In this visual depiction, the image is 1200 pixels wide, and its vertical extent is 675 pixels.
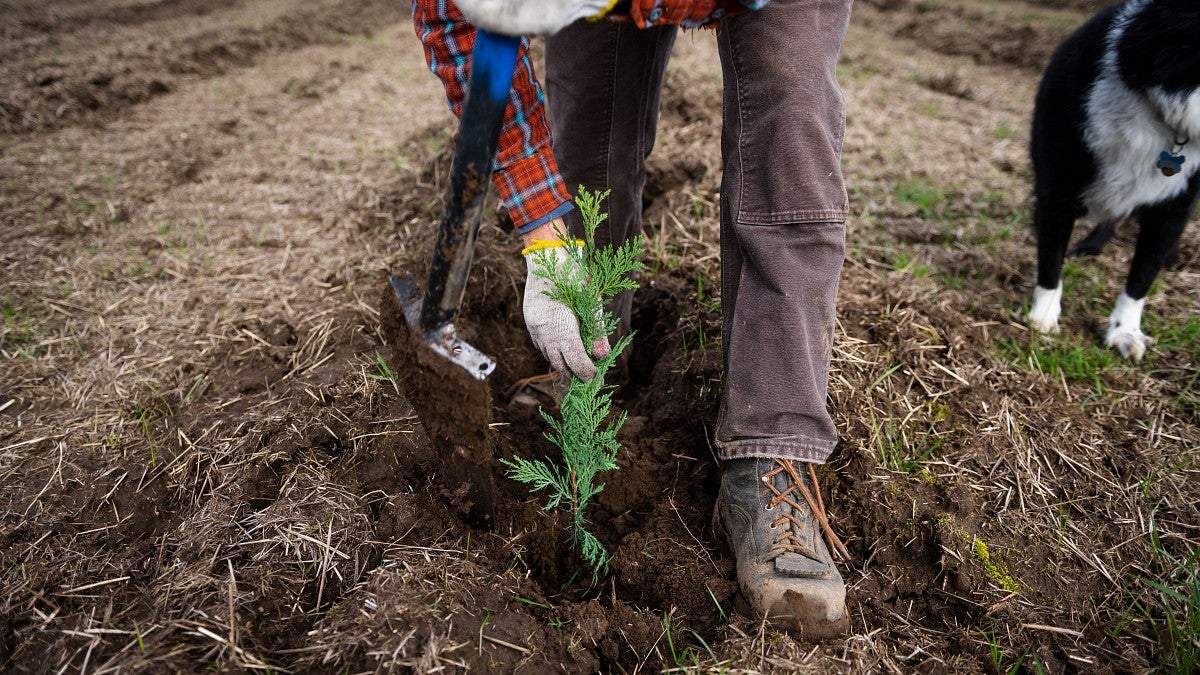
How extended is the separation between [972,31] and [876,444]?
26.1 ft

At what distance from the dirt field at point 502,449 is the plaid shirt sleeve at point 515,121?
32.0 inches

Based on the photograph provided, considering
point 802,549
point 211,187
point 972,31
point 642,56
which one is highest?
point 642,56

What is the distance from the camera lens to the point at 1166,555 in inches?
76.0

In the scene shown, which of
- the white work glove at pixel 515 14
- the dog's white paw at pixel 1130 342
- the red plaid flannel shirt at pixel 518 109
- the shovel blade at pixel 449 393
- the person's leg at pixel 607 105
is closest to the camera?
the white work glove at pixel 515 14

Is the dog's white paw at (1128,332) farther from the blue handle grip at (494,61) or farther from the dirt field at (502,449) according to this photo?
the blue handle grip at (494,61)

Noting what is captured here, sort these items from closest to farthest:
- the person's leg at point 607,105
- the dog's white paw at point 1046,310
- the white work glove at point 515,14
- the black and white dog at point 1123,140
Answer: the white work glove at point 515,14 < the person's leg at point 607,105 < the black and white dog at point 1123,140 < the dog's white paw at point 1046,310

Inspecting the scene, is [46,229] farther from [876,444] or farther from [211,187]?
[876,444]

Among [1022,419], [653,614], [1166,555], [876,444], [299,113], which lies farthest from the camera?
[299,113]

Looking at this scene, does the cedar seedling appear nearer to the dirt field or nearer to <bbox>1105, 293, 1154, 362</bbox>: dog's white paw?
the dirt field

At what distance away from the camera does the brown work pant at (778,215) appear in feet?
5.33

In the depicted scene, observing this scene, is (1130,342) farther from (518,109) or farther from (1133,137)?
(518,109)

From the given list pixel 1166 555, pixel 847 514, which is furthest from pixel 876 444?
pixel 1166 555

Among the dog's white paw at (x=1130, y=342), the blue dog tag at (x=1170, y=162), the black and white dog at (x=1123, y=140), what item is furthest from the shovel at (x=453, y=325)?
the dog's white paw at (x=1130, y=342)

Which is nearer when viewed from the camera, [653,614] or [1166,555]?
[653,614]
